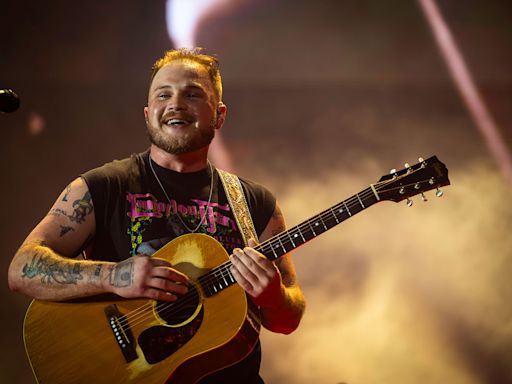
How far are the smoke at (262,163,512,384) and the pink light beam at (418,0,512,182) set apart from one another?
245mm

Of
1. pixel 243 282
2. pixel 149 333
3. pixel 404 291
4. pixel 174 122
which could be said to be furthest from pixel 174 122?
pixel 404 291

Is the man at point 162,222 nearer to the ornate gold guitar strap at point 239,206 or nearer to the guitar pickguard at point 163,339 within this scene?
the ornate gold guitar strap at point 239,206

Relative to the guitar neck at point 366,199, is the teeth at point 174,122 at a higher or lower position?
higher

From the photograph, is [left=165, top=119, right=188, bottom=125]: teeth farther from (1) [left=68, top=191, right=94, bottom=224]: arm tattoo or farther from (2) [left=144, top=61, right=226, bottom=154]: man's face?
(1) [left=68, top=191, right=94, bottom=224]: arm tattoo

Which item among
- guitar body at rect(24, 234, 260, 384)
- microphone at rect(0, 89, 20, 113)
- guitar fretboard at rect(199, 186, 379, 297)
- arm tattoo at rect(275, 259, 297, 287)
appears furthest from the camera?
arm tattoo at rect(275, 259, 297, 287)

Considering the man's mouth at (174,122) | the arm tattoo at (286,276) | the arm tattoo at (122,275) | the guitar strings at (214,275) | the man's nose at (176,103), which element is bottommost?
the arm tattoo at (286,276)

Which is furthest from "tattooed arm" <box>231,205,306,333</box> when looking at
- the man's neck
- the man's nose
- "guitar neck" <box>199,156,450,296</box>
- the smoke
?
the smoke

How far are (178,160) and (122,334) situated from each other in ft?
3.29

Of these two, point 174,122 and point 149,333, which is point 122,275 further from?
point 174,122

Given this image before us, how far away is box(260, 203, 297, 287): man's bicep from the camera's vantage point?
291cm

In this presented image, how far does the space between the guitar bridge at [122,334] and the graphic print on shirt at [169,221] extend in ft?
1.13

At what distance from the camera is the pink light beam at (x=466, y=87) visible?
4492 millimetres

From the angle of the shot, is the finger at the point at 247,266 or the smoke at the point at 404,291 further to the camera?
the smoke at the point at 404,291

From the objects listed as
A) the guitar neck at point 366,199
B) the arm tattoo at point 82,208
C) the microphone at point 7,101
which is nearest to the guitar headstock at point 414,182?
the guitar neck at point 366,199
